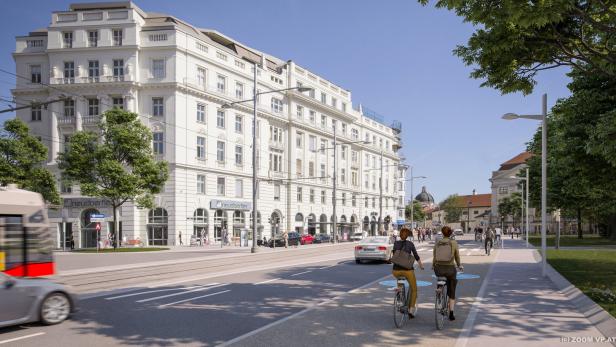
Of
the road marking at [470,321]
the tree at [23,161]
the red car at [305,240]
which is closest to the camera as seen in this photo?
the road marking at [470,321]

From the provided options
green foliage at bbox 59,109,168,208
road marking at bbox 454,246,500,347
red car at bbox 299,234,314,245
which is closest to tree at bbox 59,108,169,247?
green foliage at bbox 59,109,168,208

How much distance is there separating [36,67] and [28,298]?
44.5 meters

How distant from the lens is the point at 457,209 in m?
151

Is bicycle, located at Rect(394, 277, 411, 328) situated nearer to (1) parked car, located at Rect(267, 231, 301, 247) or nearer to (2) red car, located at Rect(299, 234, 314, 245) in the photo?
(1) parked car, located at Rect(267, 231, 301, 247)

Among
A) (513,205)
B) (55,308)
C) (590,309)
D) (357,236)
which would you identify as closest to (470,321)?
(590,309)

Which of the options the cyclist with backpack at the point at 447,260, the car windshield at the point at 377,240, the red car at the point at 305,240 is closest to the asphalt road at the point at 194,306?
the cyclist with backpack at the point at 447,260

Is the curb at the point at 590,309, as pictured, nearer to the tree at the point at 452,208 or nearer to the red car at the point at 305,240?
the red car at the point at 305,240

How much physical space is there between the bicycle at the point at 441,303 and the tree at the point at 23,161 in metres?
36.3

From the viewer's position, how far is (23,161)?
121 feet

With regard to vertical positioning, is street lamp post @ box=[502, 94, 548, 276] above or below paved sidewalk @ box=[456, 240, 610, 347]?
above

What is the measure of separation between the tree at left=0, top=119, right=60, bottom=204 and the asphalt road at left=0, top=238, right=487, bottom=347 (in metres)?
22.8

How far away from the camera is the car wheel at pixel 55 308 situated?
883 centimetres

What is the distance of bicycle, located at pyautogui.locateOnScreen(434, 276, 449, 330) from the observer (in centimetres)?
838

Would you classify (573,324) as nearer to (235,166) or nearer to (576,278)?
(576,278)
